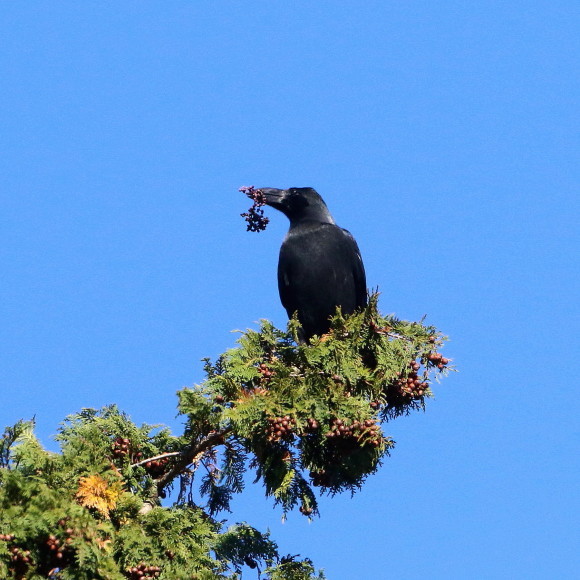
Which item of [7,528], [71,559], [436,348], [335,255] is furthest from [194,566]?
[335,255]

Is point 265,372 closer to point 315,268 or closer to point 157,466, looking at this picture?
point 157,466

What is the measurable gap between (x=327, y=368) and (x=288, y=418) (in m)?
0.44

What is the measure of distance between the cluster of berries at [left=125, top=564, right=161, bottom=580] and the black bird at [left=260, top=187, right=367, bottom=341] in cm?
285

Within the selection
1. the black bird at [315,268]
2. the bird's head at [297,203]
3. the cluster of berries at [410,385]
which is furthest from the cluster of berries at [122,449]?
the bird's head at [297,203]

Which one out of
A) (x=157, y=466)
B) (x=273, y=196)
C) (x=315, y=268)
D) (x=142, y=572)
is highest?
(x=273, y=196)

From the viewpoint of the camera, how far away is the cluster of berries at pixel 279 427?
533 cm

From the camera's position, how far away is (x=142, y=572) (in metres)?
5.01

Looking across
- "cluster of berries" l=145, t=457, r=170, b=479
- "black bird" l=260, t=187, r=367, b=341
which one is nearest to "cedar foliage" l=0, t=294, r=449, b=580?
"cluster of berries" l=145, t=457, r=170, b=479

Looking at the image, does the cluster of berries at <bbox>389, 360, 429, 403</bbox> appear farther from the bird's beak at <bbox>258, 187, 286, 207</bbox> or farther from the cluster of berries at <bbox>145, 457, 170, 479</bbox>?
the bird's beak at <bbox>258, 187, 286, 207</bbox>

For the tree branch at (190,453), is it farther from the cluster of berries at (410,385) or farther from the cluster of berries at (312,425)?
the cluster of berries at (410,385)

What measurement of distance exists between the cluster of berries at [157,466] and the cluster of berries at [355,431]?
927 mm

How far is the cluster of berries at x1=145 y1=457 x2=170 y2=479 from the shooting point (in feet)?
18.5

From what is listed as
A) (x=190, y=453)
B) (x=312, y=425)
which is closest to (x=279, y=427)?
(x=312, y=425)

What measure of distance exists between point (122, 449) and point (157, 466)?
228 millimetres
